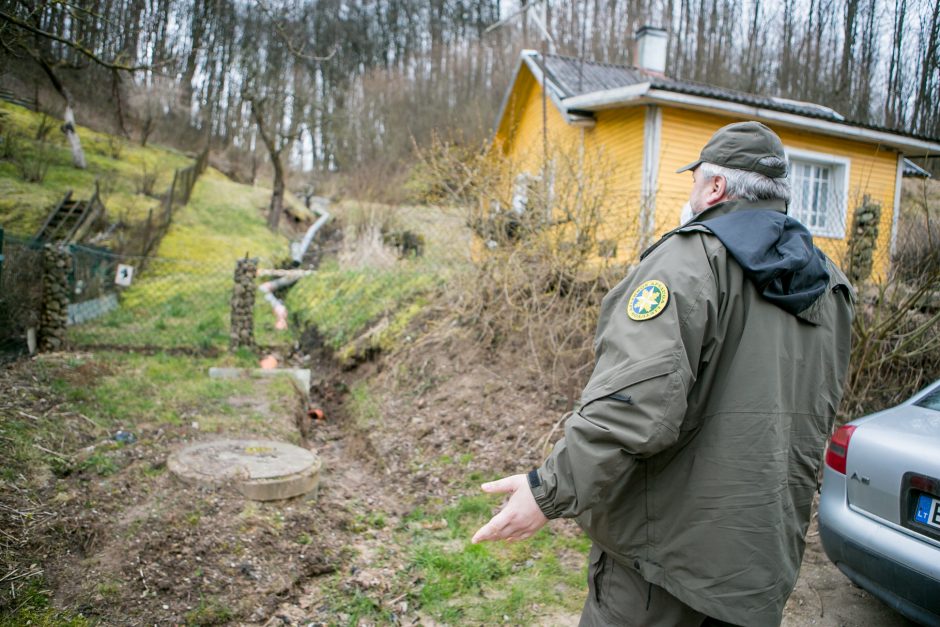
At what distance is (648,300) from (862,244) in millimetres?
5264

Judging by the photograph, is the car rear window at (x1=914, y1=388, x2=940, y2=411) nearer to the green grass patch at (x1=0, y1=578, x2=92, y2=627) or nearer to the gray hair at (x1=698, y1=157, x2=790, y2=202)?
the gray hair at (x1=698, y1=157, x2=790, y2=202)

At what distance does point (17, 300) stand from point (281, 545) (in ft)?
17.7

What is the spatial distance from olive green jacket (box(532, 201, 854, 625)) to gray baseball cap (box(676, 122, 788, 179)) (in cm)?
30

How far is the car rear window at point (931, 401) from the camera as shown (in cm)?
308

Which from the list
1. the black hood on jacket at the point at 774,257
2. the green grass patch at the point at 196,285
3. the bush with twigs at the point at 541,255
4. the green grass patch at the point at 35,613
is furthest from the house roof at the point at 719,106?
the green grass patch at the point at 35,613

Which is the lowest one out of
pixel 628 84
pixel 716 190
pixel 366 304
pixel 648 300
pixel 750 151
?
pixel 366 304

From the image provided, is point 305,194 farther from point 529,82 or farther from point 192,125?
point 529,82

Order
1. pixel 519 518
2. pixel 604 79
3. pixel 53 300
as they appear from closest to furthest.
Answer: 1. pixel 519 518
2. pixel 53 300
3. pixel 604 79

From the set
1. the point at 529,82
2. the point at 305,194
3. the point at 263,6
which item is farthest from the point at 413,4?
the point at 263,6

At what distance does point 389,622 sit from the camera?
328cm

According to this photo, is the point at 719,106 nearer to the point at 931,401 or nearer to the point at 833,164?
the point at 833,164

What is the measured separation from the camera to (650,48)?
14906mm

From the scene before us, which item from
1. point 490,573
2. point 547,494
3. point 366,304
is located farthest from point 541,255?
point 547,494

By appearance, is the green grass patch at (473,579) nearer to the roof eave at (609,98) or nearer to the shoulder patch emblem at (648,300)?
the shoulder patch emblem at (648,300)
